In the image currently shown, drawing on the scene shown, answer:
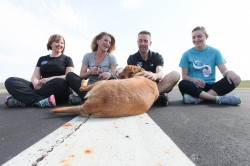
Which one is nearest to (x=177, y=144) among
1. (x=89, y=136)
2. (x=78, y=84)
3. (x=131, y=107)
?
(x=89, y=136)

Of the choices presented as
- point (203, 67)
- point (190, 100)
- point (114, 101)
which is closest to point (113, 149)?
point (114, 101)

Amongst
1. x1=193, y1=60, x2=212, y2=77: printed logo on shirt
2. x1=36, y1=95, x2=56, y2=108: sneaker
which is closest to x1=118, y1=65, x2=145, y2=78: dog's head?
x1=36, y1=95, x2=56, y2=108: sneaker

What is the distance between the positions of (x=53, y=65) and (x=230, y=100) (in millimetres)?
3749

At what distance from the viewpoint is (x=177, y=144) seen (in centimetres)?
180

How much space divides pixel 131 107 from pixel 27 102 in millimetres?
2390

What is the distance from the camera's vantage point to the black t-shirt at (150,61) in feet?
17.1

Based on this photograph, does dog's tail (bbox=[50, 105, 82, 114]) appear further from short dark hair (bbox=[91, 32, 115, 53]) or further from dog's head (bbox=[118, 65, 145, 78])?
short dark hair (bbox=[91, 32, 115, 53])

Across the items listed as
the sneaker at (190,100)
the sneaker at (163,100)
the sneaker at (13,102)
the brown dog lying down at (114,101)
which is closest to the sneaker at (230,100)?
the sneaker at (190,100)

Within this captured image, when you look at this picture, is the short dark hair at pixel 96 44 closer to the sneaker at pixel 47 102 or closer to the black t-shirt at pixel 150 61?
the black t-shirt at pixel 150 61

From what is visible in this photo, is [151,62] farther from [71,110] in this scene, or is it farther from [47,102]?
[71,110]

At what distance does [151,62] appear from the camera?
5.23 metres

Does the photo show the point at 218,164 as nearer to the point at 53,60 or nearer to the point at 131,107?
the point at 131,107

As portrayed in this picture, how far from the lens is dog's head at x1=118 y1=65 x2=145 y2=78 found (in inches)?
170

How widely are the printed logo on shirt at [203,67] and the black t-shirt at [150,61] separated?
0.82 metres
